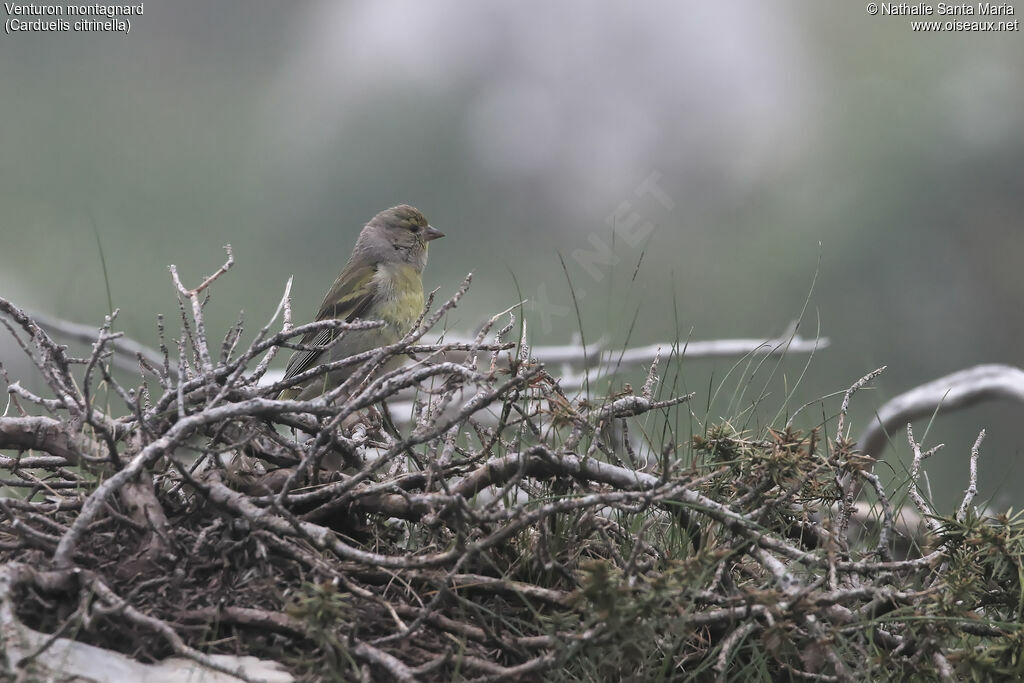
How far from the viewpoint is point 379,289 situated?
543 centimetres

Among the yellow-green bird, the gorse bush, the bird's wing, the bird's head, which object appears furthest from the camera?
the bird's head

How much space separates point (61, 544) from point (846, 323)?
19479 mm

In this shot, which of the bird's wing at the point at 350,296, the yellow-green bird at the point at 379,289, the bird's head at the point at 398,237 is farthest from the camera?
the bird's head at the point at 398,237

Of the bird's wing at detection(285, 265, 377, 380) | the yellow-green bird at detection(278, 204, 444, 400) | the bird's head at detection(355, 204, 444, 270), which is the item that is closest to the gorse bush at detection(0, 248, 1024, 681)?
the yellow-green bird at detection(278, 204, 444, 400)

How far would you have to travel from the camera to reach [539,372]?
2580 mm

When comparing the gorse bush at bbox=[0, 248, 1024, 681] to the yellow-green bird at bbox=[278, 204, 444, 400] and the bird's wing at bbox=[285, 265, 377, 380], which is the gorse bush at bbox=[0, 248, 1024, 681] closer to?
the yellow-green bird at bbox=[278, 204, 444, 400]

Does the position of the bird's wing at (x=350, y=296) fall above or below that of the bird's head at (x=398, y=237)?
below

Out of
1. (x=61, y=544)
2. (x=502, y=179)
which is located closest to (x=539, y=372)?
(x=61, y=544)

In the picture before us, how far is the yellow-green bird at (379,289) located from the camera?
201 inches

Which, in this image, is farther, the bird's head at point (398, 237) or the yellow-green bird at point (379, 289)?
the bird's head at point (398, 237)

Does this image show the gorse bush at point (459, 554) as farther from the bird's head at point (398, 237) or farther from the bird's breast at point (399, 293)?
the bird's head at point (398, 237)

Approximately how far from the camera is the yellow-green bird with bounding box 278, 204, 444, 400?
511cm

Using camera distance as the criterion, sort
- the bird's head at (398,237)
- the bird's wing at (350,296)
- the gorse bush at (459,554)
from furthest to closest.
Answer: the bird's head at (398,237)
the bird's wing at (350,296)
the gorse bush at (459,554)

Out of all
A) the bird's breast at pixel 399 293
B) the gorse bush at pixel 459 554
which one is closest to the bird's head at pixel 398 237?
the bird's breast at pixel 399 293
